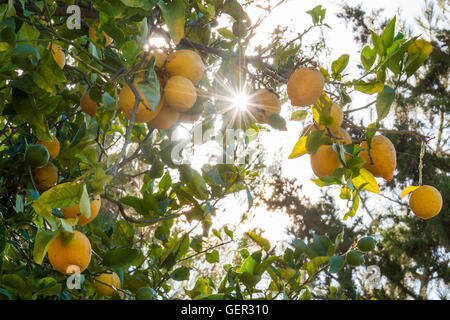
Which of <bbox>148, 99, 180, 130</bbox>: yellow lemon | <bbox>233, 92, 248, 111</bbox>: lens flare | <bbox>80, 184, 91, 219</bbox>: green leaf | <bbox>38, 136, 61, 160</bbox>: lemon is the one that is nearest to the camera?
<bbox>80, 184, 91, 219</bbox>: green leaf

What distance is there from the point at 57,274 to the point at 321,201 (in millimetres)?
7159

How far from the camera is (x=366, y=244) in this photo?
0.94 m

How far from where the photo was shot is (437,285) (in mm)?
6621

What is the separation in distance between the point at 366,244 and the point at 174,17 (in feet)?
2.30

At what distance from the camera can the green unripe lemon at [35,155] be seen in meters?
0.92

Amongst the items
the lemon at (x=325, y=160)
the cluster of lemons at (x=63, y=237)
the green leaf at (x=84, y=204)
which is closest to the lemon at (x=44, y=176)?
the cluster of lemons at (x=63, y=237)

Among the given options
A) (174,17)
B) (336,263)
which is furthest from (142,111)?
(336,263)

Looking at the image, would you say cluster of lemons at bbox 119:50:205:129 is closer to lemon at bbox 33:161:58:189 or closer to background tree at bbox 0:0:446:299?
background tree at bbox 0:0:446:299

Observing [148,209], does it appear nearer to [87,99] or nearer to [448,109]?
[87,99]

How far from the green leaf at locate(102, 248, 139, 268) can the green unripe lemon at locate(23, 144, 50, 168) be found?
0.97 ft

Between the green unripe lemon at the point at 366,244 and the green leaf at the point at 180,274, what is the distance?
23.3 inches

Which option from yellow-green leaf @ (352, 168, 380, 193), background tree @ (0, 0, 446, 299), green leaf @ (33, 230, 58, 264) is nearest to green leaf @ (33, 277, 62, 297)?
background tree @ (0, 0, 446, 299)

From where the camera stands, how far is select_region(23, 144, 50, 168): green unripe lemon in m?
0.92

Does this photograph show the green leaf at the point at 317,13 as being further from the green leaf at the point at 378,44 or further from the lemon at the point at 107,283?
the lemon at the point at 107,283
